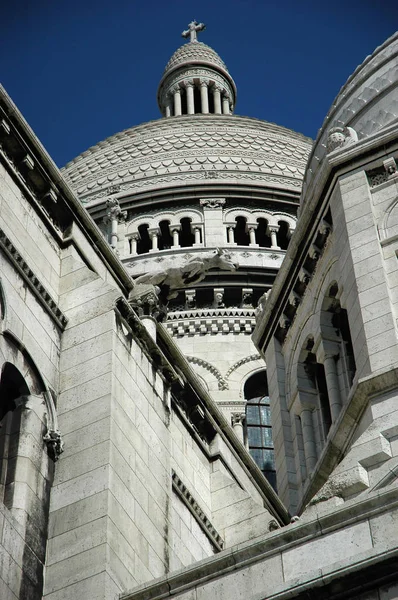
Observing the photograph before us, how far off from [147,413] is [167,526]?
1.75 metres

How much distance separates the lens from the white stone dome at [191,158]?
2047 inches

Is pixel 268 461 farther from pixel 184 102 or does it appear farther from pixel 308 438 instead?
pixel 184 102

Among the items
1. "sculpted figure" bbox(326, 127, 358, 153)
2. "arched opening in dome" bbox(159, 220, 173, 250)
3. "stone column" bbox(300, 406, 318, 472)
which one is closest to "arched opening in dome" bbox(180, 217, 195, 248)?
"arched opening in dome" bbox(159, 220, 173, 250)

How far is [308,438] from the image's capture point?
97.2 ft

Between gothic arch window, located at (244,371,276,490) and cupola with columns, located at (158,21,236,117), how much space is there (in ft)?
78.5

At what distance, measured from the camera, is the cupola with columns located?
66375mm

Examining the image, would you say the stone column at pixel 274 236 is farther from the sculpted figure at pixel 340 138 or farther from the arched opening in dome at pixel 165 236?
the sculpted figure at pixel 340 138

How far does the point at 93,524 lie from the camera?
17.5 m

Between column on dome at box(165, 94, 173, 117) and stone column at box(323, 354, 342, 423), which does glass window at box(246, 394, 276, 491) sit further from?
column on dome at box(165, 94, 173, 117)

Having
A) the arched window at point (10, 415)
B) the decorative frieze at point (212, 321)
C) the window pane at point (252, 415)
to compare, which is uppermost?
the decorative frieze at point (212, 321)

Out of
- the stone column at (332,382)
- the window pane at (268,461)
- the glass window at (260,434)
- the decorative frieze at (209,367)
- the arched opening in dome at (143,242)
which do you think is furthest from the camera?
the arched opening in dome at (143,242)

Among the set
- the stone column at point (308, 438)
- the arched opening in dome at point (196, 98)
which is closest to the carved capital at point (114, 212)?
the arched opening in dome at point (196, 98)

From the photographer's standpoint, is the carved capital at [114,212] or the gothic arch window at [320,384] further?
the carved capital at [114,212]

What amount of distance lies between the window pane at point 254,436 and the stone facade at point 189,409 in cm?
907
